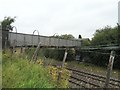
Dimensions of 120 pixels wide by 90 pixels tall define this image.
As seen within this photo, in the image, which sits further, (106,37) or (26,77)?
(106,37)

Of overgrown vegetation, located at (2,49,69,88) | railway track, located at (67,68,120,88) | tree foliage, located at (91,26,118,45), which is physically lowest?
railway track, located at (67,68,120,88)

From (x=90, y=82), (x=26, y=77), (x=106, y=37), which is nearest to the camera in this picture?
(x=26, y=77)

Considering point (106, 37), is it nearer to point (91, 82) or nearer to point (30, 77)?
point (91, 82)

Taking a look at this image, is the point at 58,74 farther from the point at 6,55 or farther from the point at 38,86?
the point at 6,55

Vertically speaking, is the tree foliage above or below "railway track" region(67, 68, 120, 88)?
above

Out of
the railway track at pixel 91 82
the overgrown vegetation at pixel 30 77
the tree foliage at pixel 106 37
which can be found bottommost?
the railway track at pixel 91 82

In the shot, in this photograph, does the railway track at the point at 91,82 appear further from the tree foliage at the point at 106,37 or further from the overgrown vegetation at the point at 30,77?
the tree foliage at the point at 106,37

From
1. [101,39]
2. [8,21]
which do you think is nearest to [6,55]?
[101,39]

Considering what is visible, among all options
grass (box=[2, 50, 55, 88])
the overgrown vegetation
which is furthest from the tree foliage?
grass (box=[2, 50, 55, 88])

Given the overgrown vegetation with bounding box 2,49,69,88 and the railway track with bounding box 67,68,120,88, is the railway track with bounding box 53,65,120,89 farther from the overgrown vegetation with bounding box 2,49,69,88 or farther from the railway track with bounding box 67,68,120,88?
the overgrown vegetation with bounding box 2,49,69,88

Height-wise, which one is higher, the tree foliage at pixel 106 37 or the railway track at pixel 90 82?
the tree foliage at pixel 106 37

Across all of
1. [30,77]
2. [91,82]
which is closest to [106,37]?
[91,82]

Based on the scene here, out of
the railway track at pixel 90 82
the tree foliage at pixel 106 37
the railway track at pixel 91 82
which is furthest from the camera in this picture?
the tree foliage at pixel 106 37

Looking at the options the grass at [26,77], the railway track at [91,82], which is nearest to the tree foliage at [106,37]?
the railway track at [91,82]
